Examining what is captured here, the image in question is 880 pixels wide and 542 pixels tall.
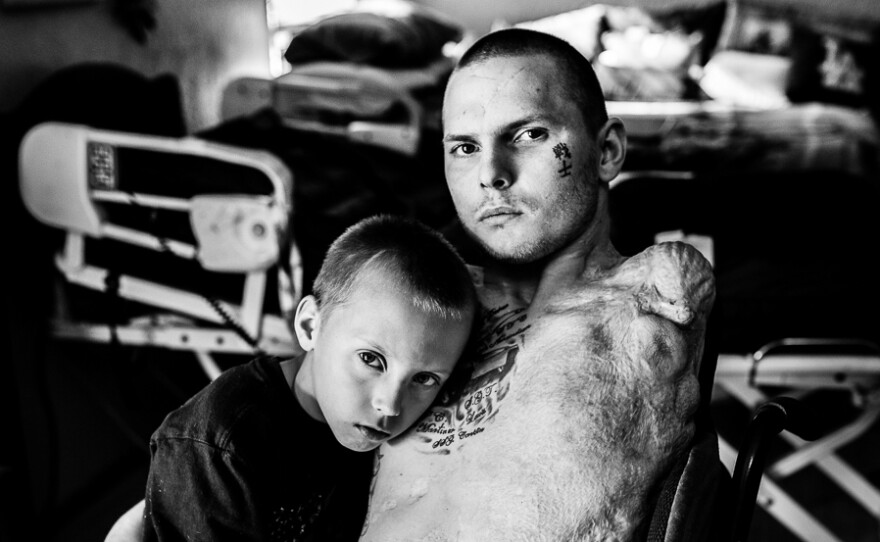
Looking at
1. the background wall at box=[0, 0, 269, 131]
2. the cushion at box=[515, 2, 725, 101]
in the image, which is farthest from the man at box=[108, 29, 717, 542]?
the cushion at box=[515, 2, 725, 101]

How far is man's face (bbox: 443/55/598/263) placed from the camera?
0.88 metres

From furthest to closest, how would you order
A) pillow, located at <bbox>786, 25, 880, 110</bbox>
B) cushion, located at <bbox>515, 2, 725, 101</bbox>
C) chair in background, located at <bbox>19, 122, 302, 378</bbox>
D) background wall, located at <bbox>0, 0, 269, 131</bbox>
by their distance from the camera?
1. cushion, located at <bbox>515, 2, 725, 101</bbox>
2. pillow, located at <bbox>786, 25, 880, 110</bbox>
3. background wall, located at <bbox>0, 0, 269, 131</bbox>
4. chair in background, located at <bbox>19, 122, 302, 378</bbox>

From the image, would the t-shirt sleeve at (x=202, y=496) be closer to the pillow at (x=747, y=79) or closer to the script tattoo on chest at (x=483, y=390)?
the script tattoo on chest at (x=483, y=390)

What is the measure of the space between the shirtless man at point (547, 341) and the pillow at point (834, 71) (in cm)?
294

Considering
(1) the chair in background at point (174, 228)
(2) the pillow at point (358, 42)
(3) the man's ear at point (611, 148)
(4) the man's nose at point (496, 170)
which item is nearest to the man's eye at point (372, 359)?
(4) the man's nose at point (496, 170)

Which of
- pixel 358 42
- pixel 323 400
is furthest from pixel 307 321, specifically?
pixel 358 42

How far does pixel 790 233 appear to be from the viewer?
163cm

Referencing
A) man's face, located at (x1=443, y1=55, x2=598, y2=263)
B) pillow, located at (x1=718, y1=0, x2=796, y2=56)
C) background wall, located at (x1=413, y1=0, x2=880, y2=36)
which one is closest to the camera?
man's face, located at (x1=443, y1=55, x2=598, y2=263)

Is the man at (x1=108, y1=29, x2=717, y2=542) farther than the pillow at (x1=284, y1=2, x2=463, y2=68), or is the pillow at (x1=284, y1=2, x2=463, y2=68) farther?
the pillow at (x1=284, y1=2, x2=463, y2=68)

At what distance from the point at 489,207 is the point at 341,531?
43cm

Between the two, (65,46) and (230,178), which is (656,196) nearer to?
(230,178)

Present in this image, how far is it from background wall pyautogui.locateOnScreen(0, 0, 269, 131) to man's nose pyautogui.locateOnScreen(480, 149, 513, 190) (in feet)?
4.75

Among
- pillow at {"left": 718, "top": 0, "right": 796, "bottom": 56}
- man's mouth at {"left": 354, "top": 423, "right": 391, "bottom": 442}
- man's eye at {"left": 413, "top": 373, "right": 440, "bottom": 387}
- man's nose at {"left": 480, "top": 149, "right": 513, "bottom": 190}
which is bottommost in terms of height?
pillow at {"left": 718, "top": 0, "right": 796, "bottom": 56}

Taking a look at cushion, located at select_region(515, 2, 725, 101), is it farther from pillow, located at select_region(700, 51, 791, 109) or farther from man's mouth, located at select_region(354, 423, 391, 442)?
man's mouth, located at select_region(354, 423, 391, 442)
